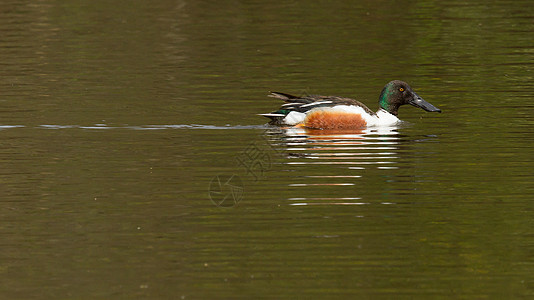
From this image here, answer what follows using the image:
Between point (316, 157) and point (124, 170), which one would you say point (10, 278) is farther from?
point (316, 157)

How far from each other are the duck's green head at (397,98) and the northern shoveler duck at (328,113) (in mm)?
34

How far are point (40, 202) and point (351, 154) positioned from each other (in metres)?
4.54

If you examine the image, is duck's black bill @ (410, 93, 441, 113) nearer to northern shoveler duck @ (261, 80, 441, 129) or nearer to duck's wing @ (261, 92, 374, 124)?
northern shoveler duck @ (261, 80, 441, 129)

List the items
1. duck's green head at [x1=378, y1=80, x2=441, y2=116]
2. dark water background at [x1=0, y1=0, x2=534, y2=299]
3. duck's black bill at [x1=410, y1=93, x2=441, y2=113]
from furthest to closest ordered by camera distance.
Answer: duck's green head at [x1=378, y1=80, x2=441, y2=116], duck's black bill at [x1=410, y1=93, x2=441, y2=113], dark water background at [x1=0, y1=0, x2=534, y2=299]

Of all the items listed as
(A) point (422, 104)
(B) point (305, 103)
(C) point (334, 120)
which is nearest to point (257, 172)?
(C) point (334, 120)

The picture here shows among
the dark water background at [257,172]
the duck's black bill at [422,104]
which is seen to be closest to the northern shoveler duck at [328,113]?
the duck's black bill at [422,104]

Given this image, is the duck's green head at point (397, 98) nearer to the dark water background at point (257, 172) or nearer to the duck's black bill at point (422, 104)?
the duck's black bill at point (422, 104)

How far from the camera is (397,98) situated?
18.4 m

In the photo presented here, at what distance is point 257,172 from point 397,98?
17.6 feet

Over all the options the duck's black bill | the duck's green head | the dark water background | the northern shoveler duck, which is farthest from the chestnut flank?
the duck's black bill

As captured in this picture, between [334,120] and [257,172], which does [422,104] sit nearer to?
[334,120]

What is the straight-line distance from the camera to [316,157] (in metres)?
14.8

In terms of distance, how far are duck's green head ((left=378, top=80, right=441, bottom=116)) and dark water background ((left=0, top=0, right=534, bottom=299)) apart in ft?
1.04

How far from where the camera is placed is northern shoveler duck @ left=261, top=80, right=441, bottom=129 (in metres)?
17.3
